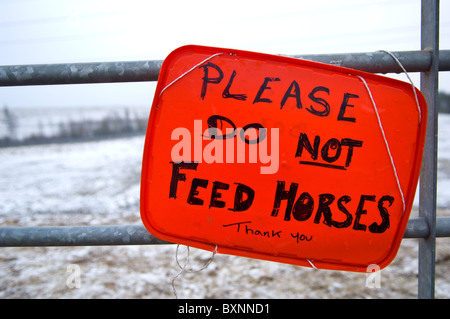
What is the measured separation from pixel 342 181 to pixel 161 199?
46cm

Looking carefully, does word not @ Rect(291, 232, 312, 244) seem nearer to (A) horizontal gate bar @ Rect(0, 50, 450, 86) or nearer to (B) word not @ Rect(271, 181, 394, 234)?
(B) word not @ Rect(271, 181, 394, 234)

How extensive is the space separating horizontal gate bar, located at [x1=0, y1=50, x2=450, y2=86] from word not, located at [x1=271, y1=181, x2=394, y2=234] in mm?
337

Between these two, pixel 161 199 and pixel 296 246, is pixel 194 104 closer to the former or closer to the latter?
pixel 161 199

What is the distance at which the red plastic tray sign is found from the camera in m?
0.72

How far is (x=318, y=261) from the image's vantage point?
0.77m

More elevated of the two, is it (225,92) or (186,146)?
(225,92)

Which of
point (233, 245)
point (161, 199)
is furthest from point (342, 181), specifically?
point (161, 199)

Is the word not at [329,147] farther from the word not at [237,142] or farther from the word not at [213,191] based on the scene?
the word not at [213,191]

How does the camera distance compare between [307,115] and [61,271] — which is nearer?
[307,115]

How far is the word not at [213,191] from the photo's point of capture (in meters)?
0.74

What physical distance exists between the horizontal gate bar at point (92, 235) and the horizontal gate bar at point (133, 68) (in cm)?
40

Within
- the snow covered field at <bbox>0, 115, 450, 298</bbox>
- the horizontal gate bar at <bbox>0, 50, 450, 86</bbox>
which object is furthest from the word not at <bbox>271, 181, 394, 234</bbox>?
the snow covered field at <bbox>0, 115, 450, 298</bbox>
